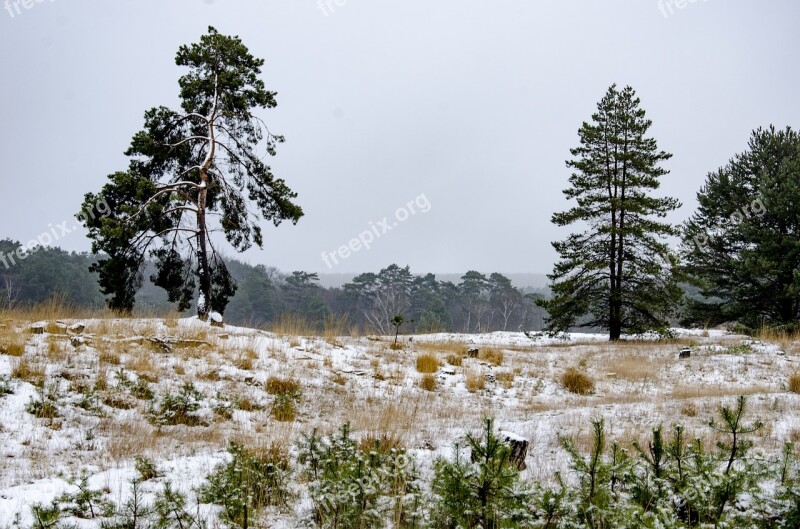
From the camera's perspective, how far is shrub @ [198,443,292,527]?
8.39 ft

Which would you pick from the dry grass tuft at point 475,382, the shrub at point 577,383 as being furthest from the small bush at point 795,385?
the dry grass tuft at point 475,382

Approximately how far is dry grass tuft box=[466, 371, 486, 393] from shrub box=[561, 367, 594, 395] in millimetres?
1776

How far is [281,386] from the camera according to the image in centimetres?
679

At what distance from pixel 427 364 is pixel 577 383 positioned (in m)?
Answer: 3.16

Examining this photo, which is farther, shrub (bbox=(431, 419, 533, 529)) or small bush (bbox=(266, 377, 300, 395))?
small bush (bbox=(266, 377, 300, 395))

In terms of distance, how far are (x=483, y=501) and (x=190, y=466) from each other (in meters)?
2.72

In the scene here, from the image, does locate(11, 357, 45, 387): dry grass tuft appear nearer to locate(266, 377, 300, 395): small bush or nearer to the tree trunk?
locate(266, 377, 300, 395): small bush

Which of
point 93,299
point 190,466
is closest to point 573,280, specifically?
point 190,466

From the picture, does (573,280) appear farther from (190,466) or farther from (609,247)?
(190,466)

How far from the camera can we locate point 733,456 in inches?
98.9

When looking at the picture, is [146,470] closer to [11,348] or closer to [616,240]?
[11,348]

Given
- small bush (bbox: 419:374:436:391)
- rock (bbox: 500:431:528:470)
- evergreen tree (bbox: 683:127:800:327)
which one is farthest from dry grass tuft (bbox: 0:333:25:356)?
evergreen tree (bbox: 683:127:800:327)

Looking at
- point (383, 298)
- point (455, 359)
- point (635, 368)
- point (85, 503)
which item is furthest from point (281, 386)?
point (383, 298)

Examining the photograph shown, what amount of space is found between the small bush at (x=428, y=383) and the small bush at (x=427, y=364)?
0.74m
